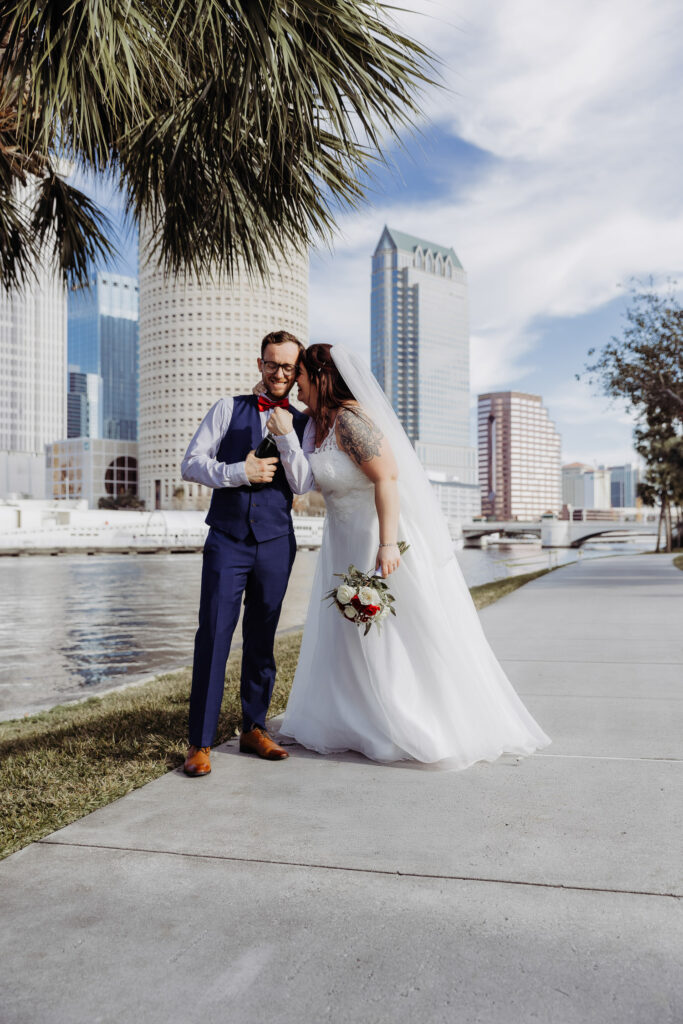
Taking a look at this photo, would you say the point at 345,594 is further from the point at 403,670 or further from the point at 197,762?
the point at 197,762

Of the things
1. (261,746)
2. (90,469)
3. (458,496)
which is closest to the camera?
(261,746)

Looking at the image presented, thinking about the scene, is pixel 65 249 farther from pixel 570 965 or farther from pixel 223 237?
pixel 570 965

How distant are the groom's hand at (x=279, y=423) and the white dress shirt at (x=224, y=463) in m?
0.02

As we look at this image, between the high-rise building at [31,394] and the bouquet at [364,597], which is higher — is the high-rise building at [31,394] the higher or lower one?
the higher one

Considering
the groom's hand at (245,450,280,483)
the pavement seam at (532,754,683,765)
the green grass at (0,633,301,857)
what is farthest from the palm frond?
the pavement seam at (532,754,683,765)

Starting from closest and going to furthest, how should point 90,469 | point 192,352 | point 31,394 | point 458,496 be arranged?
1. point 192,352
2. point 90,469
3. point 31,394
4. point 458,496

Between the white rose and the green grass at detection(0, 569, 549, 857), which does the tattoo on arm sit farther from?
the green grass at detection(0, 569, 549, 857)

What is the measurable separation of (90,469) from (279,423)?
15798 cm

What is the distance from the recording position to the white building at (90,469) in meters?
156

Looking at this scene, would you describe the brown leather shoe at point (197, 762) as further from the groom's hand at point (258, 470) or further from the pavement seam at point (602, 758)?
the pavement seam at point (602, 758)

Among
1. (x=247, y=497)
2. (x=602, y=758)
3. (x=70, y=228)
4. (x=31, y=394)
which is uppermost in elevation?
(x=31, y=394)

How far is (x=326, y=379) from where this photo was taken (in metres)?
4.02

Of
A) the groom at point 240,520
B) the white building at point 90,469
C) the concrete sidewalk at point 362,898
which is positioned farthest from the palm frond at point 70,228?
the white building at point 90,469

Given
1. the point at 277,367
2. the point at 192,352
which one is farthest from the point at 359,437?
the point at 192,352
